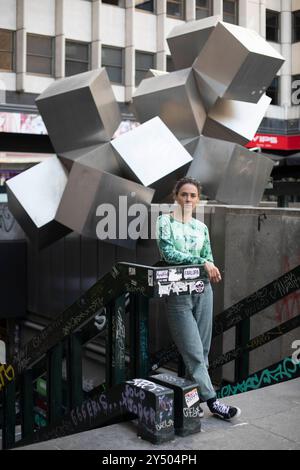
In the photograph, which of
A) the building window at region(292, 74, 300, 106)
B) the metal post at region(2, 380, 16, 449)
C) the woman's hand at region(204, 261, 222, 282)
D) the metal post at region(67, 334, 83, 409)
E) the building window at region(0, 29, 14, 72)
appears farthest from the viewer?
the building window at region(292, 74, 300, 106)

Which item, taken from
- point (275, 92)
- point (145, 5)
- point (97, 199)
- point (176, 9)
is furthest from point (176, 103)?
point (275, 92)

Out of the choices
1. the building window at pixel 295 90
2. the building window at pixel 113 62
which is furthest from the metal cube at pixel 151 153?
the building window at pixel 295 90

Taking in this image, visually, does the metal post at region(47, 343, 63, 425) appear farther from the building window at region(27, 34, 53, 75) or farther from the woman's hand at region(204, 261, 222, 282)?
the building window at region(27, 34, 53, 75)

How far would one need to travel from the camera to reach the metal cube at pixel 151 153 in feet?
26.4

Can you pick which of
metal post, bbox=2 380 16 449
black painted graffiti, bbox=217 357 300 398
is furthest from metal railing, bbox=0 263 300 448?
metal post, bbox=2 380 16 449

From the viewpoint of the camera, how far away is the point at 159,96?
894 cm

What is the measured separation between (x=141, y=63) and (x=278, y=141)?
29.2 ft

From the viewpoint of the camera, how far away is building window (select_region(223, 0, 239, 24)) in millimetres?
29188

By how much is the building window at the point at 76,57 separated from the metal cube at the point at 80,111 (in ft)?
54.5

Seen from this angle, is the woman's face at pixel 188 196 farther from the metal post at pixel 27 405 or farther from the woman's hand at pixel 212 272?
the metal post at pixel 27 405

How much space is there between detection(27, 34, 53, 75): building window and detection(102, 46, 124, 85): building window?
7.78 feet

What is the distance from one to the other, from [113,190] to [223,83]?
216cm
